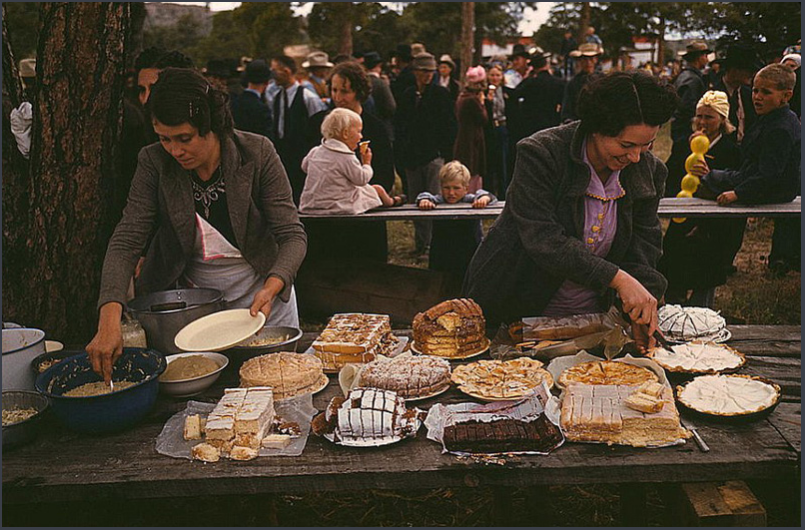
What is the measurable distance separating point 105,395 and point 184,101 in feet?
3.49

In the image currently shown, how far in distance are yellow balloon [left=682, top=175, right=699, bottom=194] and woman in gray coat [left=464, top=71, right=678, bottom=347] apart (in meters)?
2.68

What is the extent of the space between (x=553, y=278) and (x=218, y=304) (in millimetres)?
1383

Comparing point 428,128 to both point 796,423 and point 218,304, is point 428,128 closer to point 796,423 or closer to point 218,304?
point 218,304

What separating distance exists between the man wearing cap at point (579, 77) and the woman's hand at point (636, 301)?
253 inches

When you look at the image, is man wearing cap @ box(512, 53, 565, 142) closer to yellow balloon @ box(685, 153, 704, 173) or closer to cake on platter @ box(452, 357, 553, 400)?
yellow balloon @ box(685, 153, 704, 173)

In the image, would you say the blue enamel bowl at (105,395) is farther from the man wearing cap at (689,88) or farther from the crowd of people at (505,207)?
the man wearing cap at (689,88)

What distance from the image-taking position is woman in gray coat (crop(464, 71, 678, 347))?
8.02 feet

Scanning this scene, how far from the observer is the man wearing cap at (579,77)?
868cm

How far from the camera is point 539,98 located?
8.73 m

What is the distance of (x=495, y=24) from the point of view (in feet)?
100

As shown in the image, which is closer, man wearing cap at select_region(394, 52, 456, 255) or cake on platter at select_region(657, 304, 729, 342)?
cake on platter at select_region(657, 304, 729, 342)

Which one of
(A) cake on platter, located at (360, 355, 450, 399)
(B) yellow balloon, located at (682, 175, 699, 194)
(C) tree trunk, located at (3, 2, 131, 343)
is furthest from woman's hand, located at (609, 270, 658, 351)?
(B) yellow balloon, located at (682, 175, 699, 194)

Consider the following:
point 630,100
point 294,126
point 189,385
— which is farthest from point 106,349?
point 294,126

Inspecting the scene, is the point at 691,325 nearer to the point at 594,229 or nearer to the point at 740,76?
the point at 594,229
